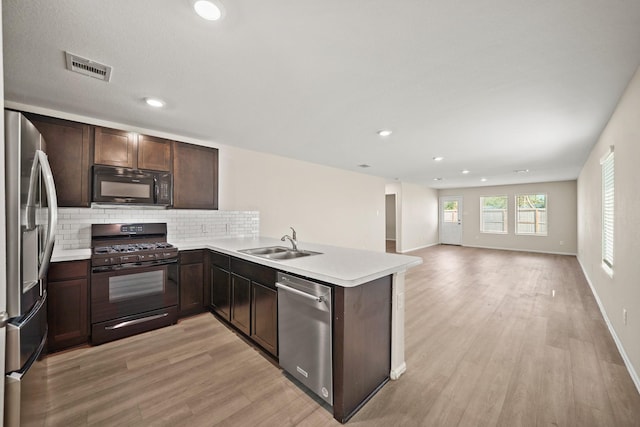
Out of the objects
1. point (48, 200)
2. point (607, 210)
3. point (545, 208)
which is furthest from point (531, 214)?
point (48, 200)

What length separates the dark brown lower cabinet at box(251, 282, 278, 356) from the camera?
218cm

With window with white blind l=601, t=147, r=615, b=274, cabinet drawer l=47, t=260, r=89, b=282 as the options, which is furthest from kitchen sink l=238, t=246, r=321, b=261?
window with white blind l=601, t=147, r=615, b=274

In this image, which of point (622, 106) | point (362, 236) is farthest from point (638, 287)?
point (362, 236)

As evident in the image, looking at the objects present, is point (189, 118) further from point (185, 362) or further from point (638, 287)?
point (638, 287)

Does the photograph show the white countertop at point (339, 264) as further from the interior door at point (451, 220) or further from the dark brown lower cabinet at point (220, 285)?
the interior door at point (451, 220)

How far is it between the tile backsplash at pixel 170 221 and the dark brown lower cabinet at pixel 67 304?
0.53 meters

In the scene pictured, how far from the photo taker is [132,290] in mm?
2699

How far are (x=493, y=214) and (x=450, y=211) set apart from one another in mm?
1466

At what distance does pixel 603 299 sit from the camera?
338 centimetres

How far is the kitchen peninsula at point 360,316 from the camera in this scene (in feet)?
5.40

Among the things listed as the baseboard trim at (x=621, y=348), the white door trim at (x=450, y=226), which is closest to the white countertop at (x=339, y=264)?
the baseboard trim at (x=621, y=348)

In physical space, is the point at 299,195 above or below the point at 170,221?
above

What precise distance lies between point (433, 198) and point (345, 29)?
9.79 meters

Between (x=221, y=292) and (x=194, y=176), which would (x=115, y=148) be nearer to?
(x=194, y=176)
